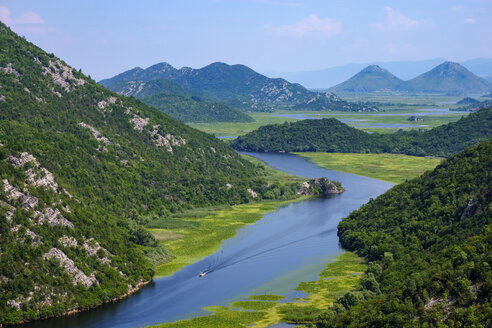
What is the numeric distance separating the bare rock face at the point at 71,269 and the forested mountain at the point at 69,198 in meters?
0.18

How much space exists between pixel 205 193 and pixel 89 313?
88.8 metres

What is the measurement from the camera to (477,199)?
12112 centimetres

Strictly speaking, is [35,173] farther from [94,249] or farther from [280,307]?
[280,307]

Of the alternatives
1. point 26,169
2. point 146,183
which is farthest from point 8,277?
point 146,183

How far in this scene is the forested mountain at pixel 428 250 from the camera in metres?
83.0

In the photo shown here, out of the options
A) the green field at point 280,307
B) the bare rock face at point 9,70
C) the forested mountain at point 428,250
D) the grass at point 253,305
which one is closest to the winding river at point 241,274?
the grass at point 253,305

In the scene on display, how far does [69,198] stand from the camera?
129 meters

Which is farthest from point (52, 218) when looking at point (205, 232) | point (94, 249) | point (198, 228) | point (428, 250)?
point (428, 250)

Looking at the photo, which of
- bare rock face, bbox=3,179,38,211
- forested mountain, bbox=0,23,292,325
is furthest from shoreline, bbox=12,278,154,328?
bare rock face, bbox=3,179,38,211

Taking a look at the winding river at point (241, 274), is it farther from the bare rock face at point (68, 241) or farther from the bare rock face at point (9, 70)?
Answer: the bare rock face at point (9, 70)

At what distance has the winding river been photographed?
101188 millimetres

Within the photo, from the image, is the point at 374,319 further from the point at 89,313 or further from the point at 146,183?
the point at 146,183

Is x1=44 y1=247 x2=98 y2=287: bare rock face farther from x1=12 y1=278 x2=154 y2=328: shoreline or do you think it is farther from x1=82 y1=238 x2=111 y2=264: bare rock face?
x1=82 y1=238 x2=111 y2=264: bare rock face

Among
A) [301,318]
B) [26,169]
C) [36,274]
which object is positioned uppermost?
[26,169]
